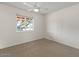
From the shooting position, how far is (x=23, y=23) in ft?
22.7

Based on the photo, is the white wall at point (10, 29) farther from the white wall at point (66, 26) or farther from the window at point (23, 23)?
the white wall at point (66, 26)

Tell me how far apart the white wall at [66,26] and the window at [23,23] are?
5.66 feet

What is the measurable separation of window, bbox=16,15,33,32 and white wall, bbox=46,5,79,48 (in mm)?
1726

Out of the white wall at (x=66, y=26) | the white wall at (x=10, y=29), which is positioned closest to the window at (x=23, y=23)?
the white wall at (x=10, y=29)

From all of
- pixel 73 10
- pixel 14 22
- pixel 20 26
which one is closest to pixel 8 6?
pixel 14 22

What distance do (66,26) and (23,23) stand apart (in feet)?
9.43

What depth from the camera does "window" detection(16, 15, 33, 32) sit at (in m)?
6.41

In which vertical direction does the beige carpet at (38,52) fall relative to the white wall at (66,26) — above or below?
below

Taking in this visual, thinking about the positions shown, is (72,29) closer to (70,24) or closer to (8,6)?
(70,24)

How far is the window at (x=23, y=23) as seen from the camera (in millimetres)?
6409

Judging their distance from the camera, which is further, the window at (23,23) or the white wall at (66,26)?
the window at (23,23)

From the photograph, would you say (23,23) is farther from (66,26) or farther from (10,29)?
(66,26)

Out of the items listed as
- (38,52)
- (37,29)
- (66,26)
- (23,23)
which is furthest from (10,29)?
(37,29)

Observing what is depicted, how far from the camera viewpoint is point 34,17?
25.7 ft
